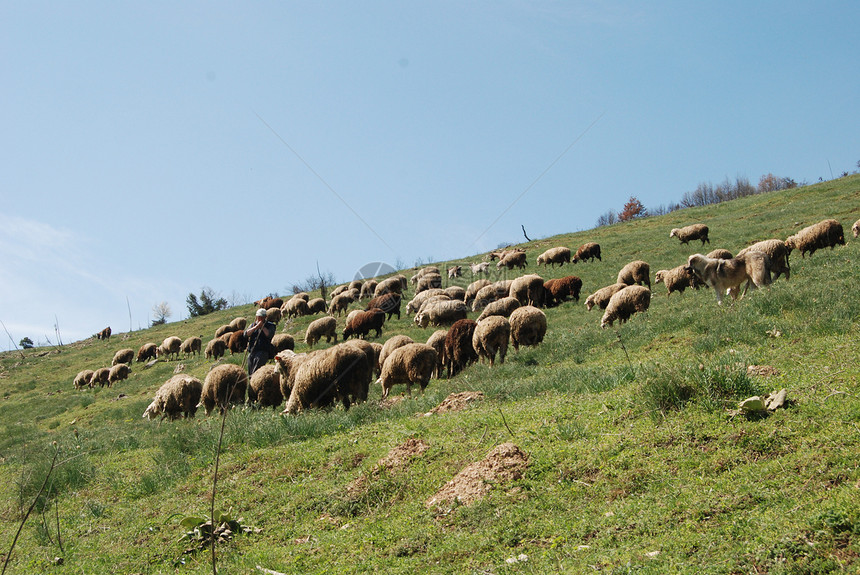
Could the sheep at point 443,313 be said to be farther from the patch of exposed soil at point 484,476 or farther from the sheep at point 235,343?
the patch of exposed soil at point 484,476

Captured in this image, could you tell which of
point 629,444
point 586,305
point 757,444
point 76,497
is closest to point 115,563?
point 76,497

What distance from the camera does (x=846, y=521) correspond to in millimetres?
3379

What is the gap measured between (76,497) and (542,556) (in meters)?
6.98

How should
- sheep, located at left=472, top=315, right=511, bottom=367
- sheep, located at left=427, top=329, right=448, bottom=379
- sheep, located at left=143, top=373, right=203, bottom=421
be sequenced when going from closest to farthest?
sheep, located at left=143, top=373, right=203, bottom=421, sheep, located at left=472, top=315, right=511, bottom=367, sheep, located at left=427, top=329, right=448, bottom=379

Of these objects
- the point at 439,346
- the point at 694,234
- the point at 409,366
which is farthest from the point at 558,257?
the point at 409,366

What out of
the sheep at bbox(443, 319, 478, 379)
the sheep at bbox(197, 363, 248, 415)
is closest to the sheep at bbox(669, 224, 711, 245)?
the sheep at bbox(443, 319, 478, 379)

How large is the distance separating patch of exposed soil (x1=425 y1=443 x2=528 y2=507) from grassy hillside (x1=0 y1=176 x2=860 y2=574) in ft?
0.32

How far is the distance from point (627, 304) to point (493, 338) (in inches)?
244

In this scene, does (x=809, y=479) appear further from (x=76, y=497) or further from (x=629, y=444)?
(x=76, y=497)

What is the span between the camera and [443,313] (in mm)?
24500

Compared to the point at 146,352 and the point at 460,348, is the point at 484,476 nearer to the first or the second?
the point at 460,348

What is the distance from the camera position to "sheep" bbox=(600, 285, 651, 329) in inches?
738

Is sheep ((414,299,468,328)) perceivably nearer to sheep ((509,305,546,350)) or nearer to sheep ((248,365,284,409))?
sheep ((509,305,546,350))

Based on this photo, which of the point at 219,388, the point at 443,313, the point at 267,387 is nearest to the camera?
the point at 267,387
